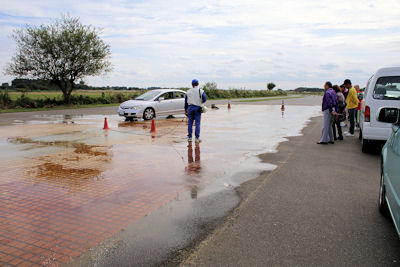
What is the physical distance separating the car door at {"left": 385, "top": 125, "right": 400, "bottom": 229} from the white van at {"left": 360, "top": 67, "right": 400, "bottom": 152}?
481 centimetres

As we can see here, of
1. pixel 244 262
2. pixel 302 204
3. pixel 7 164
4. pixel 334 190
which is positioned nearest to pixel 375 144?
pixel 334 190

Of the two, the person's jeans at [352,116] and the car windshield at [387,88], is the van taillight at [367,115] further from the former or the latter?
the person's jeans at [352,116]

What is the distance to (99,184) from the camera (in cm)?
596

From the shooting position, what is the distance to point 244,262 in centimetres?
326

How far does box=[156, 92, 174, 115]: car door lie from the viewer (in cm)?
1852

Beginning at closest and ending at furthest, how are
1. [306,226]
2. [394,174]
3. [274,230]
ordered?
[394,174], [274,230], [306,226]

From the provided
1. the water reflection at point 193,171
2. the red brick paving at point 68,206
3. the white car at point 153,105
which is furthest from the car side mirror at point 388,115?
the white car at point 153,105

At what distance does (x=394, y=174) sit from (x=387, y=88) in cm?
599

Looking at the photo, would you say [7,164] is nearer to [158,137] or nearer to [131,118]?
[158,137]

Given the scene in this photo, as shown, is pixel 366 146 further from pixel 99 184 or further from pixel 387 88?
pixel 99 184

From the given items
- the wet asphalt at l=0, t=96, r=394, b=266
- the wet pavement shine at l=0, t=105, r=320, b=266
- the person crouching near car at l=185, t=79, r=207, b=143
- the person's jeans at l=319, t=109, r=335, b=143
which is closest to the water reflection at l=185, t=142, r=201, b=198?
the wet pavement shine at l=0, t=105, r=320, b=266

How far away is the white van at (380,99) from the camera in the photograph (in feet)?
27.8

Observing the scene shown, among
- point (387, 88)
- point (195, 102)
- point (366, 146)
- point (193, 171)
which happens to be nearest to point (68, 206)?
point (193, 171)

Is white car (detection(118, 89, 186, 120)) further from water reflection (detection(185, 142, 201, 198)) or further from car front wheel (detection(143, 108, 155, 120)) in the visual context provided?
water reflection (detection(185, 142, 201, 198))
